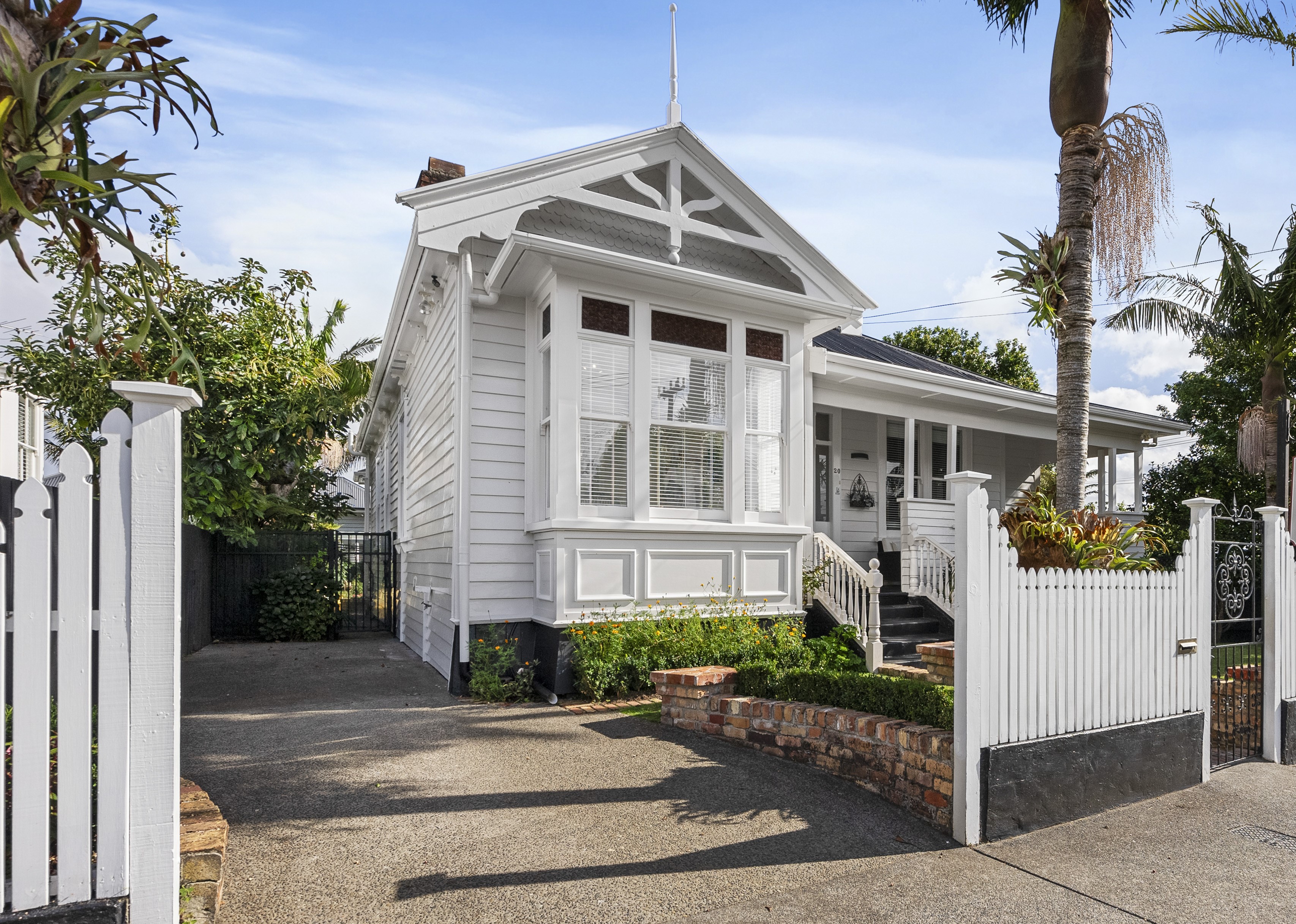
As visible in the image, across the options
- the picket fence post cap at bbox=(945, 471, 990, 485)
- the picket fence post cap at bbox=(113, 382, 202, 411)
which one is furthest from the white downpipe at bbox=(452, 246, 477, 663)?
the picket fence post cap at bbox=(113, 382, 202, 411)

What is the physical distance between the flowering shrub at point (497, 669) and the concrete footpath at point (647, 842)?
1169 mm

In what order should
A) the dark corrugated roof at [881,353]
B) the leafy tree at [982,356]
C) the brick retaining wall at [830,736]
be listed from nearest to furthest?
the brick retaining wall at [830,736] < the dark corrugated roof at [881,353] < the leafy tree at [982,356]

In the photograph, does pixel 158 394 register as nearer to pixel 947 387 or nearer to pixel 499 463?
pixel 499 463

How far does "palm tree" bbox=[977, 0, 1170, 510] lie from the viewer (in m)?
7.89

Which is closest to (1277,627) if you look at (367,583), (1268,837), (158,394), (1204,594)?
(1204,594)

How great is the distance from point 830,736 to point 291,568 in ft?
34.9

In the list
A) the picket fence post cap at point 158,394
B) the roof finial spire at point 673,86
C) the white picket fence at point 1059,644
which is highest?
the roof finial spire at point 673,86

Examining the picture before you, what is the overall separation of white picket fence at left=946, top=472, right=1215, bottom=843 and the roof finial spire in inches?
244

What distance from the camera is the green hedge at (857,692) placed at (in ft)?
16.5

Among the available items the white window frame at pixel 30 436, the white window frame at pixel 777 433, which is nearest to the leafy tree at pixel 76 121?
the white window frame at pixel 777 433

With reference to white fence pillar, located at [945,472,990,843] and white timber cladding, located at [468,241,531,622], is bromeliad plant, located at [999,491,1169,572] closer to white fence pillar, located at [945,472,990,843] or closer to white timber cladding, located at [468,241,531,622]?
white fence pillar, located at [945,472,990,843]

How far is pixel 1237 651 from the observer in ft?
21.7

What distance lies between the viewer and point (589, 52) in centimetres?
750

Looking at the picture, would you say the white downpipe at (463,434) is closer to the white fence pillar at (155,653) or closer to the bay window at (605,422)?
the bay window at (605,422)
